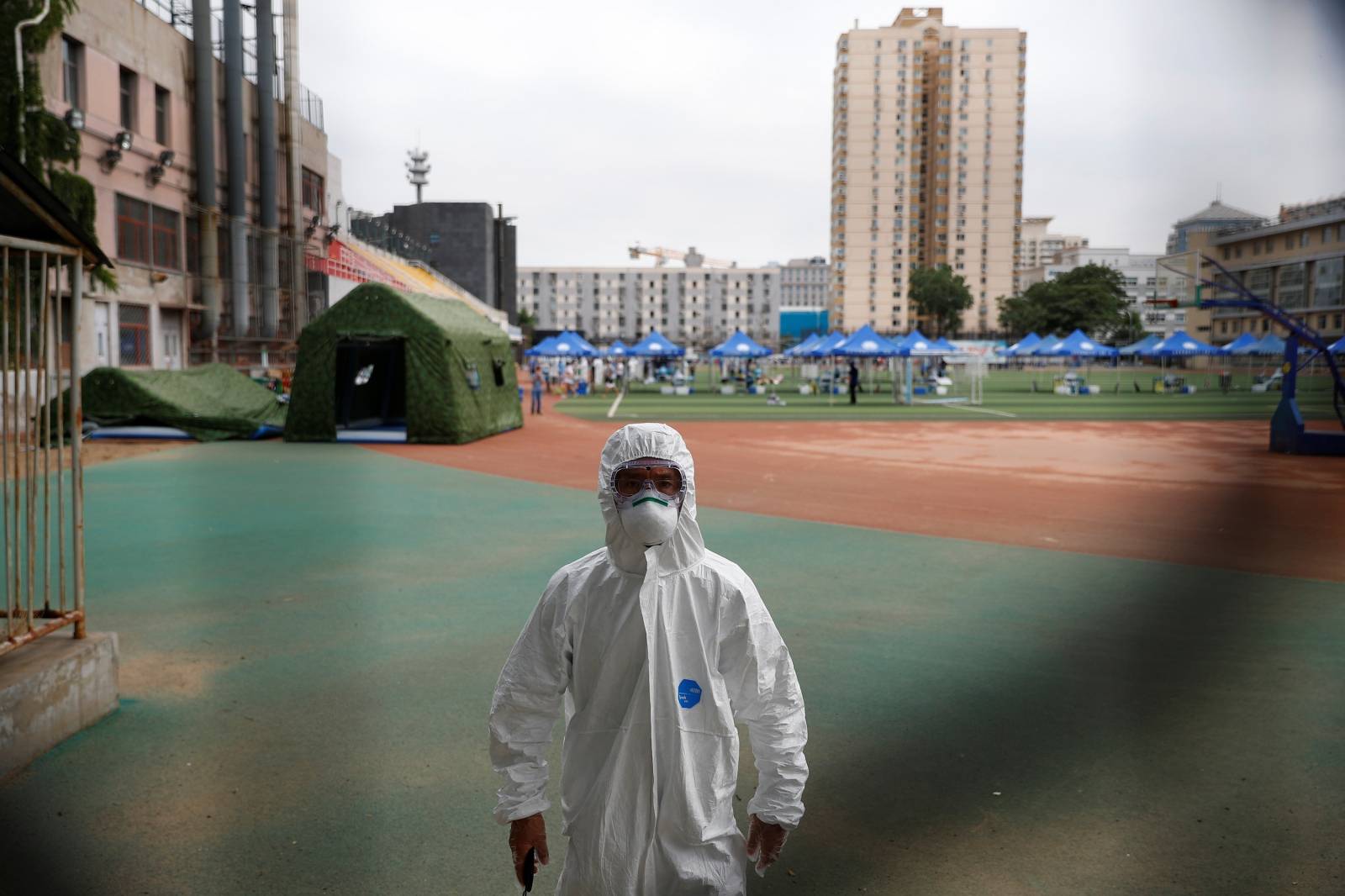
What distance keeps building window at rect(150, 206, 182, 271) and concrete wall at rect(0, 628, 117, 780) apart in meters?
15.7

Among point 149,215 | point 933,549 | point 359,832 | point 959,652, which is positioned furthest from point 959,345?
point 359,832

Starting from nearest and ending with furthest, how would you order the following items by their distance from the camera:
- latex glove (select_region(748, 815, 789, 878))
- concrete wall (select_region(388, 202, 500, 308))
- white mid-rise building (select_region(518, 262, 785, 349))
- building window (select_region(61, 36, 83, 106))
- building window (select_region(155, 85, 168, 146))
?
latex glove (select_region(748, 815, 789, 878)), building window (select_region(61, 36, 83, 106)), building window (select_region(155, 85, 168, 146)), concrete wall (select_region(388, 202, 500, 308)), white mid-rise building (select_region(518, 262, 785, 349))

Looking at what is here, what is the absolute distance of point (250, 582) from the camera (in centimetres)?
565

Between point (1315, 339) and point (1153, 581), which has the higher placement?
point (1315, 339)

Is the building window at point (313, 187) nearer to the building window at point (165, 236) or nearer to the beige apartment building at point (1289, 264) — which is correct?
the beige apartment building at point (1289, 264)

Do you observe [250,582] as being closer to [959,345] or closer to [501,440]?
[501,440]

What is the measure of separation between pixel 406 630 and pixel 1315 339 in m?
4.26

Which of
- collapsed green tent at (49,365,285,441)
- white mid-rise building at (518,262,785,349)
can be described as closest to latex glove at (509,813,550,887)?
collapsed green tent at (49,365,285,441)

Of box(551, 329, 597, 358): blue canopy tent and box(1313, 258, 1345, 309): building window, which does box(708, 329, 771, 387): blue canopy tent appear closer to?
box(551, 329, 597, 358): blue canopy tent

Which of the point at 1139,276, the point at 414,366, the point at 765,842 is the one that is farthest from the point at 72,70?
the point at 1139,276

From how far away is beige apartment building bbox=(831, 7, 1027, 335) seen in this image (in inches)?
67.1

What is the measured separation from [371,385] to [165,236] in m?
4.35

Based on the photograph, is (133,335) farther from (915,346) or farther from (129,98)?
(915,346)

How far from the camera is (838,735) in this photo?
3.41 metres
